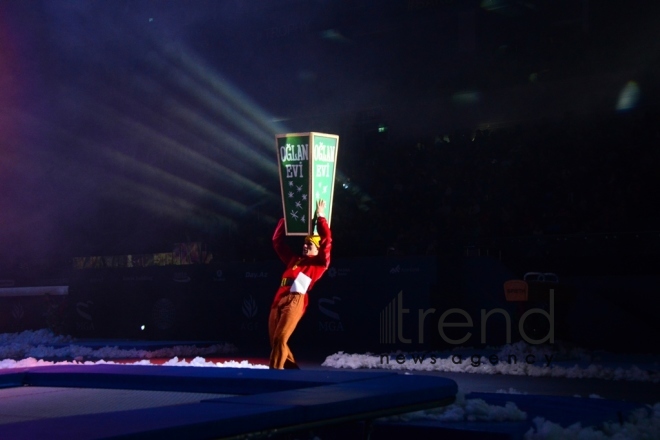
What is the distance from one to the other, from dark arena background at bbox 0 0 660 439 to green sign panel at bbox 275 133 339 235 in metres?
2.15

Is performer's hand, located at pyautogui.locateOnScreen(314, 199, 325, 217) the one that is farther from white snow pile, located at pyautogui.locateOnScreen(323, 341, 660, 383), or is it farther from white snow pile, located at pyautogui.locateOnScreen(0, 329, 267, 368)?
white snow pile, located at pyautogui.locateOnScreen(0, 329, 267, 368)

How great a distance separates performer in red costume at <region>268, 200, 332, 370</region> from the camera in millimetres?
7320

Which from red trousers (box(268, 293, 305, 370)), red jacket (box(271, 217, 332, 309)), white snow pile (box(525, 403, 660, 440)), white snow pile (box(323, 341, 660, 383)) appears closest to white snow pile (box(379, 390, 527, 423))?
white snow pile (box(525, 403, 660, 440))

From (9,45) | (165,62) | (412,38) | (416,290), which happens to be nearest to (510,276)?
(416,290)

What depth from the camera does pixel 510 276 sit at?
1066cm

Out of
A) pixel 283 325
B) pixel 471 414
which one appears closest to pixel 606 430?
pixel 471 414

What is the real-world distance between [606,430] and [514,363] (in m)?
4.71

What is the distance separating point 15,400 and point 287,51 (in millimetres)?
11790

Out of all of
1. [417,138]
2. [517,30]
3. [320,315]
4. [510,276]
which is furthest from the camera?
[417,138]

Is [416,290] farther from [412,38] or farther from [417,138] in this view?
[412,38]

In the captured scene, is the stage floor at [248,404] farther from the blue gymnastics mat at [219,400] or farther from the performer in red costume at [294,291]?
the performer in red costume at [294,291]

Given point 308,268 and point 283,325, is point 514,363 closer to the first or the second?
point 308,268

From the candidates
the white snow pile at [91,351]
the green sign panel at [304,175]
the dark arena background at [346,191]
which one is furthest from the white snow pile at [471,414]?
the white snow pile at [91,351]

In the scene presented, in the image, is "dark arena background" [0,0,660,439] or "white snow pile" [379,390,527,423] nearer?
"white snow pile" [379,390,527,423]
